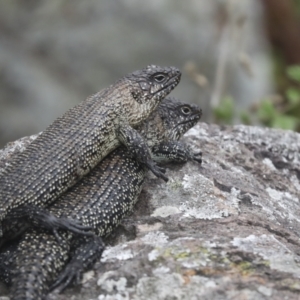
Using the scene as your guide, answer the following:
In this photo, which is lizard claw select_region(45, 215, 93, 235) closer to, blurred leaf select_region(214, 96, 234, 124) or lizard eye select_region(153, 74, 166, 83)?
lizard eye select_region(153, 74, 166, 83)

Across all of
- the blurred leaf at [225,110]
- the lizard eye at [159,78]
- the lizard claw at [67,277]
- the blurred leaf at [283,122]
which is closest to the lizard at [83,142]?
the lizard eye at [159,78]

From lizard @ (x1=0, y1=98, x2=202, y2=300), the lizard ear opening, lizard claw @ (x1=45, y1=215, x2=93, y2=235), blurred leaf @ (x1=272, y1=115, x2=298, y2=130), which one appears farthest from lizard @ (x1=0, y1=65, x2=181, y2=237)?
blurred leaf @ (x1=272, y1=115, x2=298, y2=130)

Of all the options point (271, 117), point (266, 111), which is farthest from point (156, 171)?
point (271, 117)

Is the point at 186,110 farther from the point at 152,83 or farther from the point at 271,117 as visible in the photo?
the point at 271,117

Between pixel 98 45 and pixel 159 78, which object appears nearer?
pixel 159 78

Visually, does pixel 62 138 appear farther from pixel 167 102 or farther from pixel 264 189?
pixel 264 189

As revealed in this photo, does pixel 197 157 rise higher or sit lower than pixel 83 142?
higher
